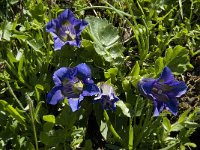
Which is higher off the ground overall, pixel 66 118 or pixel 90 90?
pixel 90 90

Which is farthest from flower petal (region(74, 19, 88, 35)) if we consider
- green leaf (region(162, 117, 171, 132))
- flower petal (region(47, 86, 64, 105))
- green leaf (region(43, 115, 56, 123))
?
green leaf (region(162, 117, 171, 132))

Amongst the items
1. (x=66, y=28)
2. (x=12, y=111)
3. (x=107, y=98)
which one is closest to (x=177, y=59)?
(x=107, y=98)

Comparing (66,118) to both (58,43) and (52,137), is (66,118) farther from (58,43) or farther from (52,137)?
(58,43)

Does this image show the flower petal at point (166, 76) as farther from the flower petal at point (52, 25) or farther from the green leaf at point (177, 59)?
the flower petal at point (52, 25)

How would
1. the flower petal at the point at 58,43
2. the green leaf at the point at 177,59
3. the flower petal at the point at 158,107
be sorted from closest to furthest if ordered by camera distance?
the flower petal at the point at 158,107, the flower petal at the point at 58,43, the green leaf at the point at 177,59

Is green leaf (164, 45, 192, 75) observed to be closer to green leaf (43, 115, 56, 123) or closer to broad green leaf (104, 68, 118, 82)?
broad green leaf (104, 68, 118, 82)

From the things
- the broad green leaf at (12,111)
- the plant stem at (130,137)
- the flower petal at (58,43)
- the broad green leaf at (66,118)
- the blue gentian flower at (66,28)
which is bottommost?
the plant stem at (130,137)

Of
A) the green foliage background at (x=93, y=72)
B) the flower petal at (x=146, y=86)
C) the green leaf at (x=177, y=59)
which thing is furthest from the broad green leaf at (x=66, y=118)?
the green leaf at (x=177, y=59)
